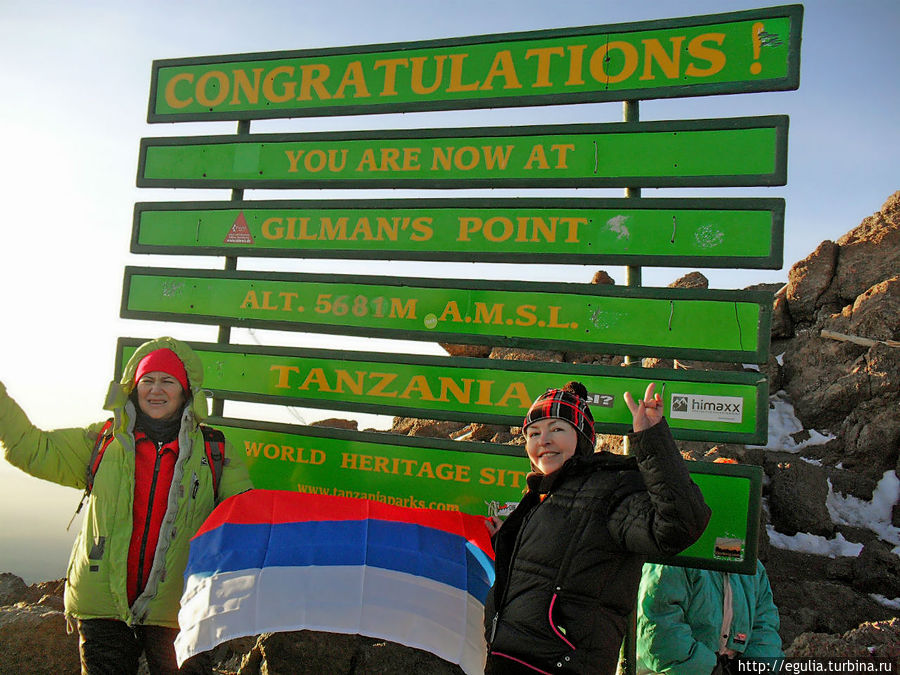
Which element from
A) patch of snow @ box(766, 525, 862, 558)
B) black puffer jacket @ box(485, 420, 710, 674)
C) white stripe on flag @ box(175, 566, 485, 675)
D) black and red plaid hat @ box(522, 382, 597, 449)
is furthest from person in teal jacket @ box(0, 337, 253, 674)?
patch of snow @ box(766, 525, 862, 558)

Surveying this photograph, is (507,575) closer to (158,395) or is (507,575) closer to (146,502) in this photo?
(146,502)

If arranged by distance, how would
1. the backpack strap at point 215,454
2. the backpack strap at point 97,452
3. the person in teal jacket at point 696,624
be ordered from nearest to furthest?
the backpack strap at point 97,452
the person in teal jacket at point 696,624
the backpack strap at point 215,454

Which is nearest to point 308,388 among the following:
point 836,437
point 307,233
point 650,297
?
point 307,233

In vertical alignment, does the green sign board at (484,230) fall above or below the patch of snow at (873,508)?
above

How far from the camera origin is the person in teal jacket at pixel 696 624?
451 centimetres

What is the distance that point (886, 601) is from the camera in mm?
11648

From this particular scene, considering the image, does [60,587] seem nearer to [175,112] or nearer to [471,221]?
[175,112]

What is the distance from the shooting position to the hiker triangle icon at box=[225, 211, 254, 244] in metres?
6.67

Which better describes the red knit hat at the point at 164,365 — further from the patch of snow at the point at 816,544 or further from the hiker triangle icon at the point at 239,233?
the patch of snow at the point at 816,544

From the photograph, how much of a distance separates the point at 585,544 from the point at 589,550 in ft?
0.11

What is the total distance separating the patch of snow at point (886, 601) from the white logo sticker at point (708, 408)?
344 inches

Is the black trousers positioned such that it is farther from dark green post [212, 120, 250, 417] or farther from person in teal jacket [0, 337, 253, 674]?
dark green post [212, 120, 250, 417]

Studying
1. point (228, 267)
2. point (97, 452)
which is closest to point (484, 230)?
point (228, 267)

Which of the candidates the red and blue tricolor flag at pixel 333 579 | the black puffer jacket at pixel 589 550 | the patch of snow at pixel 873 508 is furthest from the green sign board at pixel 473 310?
the patch of snow at pixel 873 508
